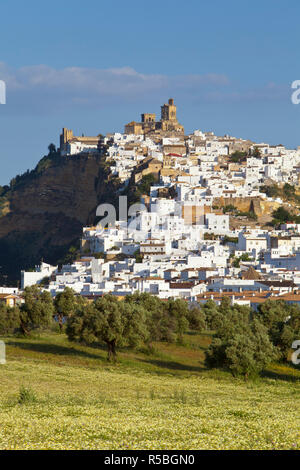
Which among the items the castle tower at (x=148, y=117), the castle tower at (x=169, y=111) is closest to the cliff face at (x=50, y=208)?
the castle tower at (x=148, y=117)

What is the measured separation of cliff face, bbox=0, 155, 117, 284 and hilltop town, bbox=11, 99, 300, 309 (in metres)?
5.63

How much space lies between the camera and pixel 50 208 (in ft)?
527

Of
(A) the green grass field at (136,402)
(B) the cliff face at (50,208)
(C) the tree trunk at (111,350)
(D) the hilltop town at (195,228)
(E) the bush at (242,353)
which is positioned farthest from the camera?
(B) the cliff face at (50,208)

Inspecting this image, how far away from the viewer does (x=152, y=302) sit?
5600 centimetres

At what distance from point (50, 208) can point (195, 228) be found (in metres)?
60.5

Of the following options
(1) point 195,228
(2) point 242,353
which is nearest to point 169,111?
(1) point 195,228

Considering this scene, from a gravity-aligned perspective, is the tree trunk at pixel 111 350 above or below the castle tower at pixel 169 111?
below

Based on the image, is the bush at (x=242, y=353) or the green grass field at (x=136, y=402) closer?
the green grass field at (x=136, y=402)

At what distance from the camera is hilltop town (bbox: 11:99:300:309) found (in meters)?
80.7

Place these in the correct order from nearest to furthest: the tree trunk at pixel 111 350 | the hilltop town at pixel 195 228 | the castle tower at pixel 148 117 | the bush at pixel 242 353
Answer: the bush at pixel 242 353
the tree trunk at pixel 111 350
the hilltop town at pixel 195 228
the castle tower at pixel 148 117

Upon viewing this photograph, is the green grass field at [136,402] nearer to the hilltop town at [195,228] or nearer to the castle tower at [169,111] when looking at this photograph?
the hilltop town at [195,228]

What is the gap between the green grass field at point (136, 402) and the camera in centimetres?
1578

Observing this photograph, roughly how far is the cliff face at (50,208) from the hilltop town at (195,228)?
5626mm

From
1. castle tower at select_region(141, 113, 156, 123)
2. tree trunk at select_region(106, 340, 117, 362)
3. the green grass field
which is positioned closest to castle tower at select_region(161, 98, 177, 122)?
castle tower at select_region(141, 113, 156, 123)
